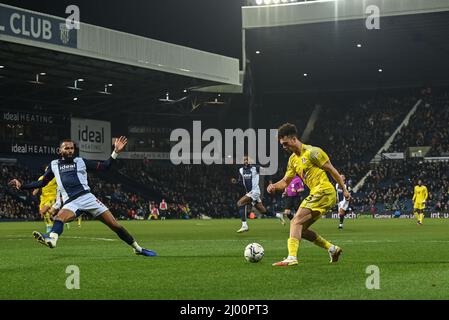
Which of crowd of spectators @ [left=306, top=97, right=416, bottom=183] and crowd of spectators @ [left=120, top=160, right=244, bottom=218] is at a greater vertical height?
crowd of spectators @ [left=306, top=97, right=416, bottom=183]

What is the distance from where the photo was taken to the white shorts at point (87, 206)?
571 inches

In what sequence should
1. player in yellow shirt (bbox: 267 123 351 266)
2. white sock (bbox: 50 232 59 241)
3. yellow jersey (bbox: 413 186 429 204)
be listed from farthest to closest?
yellow jersey (bbox: 413 186 429 204) → white sock (bbox: 50 232 59 241) → player in yellow shirt (bbox: 267 123 351 266)

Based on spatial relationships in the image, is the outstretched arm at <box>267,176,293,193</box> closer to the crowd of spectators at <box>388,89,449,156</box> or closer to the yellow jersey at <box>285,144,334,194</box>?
the yellow jersey at <box>285,144,334,194</box>

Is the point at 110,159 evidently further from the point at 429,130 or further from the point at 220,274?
the point at 429,130

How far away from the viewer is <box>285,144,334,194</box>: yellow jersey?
42.1 feet

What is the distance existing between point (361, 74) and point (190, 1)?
19357 millimetres

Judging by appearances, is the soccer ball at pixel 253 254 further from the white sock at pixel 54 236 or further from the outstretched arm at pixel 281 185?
the white sock at pixel 54 236

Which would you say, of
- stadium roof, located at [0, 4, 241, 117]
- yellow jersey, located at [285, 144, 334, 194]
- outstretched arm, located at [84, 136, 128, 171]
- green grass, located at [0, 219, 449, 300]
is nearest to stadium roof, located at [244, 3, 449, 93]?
stadium roof, located at [0, 4, 241, 117]

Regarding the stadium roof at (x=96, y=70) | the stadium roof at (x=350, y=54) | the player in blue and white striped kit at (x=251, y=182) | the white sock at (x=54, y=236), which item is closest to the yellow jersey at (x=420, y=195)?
the player in blue and white striped kit at (x=251, y=182)

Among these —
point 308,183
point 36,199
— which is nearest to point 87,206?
point 308,183

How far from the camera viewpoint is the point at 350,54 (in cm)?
6234

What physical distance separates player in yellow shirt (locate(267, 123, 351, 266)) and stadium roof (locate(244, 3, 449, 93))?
133 ft

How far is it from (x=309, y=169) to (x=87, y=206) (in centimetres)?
436

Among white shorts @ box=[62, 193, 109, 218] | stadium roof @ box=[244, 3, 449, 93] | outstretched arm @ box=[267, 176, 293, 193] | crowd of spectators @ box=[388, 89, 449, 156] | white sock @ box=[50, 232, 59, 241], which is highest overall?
stadium roof @ box=[244, 3, 449, 93]
